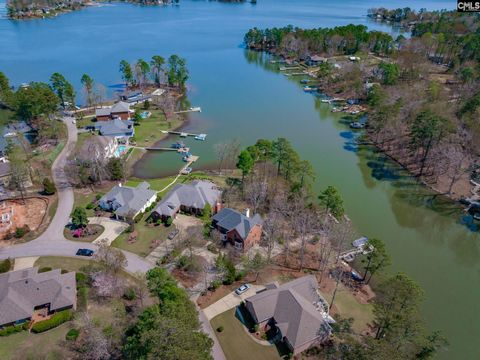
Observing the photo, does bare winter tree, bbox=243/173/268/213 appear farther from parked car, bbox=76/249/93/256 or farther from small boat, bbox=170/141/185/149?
parked car, bbox=76/249/93/256

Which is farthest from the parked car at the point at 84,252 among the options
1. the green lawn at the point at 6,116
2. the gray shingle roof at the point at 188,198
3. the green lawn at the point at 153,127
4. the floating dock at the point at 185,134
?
the green lawn at the point at 6,116

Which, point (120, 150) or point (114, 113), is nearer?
point (120, 150)

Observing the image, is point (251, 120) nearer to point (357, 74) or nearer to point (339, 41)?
point (357, 74)

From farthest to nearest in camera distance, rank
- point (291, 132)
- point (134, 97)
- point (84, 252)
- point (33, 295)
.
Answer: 1. point (134, 97)
2. point (291, 132)
3. point (84, 252)
4. point (33, 295)

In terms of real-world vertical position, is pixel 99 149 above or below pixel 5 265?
above

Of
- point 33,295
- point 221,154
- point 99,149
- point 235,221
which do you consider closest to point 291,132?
point 221,154

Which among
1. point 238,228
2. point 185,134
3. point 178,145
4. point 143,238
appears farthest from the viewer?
point 185,134

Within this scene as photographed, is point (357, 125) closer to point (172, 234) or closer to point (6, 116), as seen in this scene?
point (172, 234)

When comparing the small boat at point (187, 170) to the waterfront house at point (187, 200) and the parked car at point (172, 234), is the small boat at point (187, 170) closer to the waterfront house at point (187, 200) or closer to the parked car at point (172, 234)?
the waterfront house at point (187, 200)
